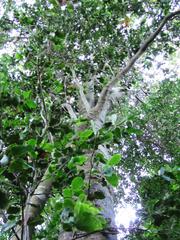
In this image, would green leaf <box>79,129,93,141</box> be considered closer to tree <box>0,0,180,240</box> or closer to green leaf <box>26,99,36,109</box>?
tree <box>0,0,180,240</box>

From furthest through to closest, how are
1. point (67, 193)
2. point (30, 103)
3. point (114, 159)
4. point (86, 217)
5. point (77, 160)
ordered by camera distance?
point (30, 103) → point (77, 160) → point (114, 159) → point (67, 193) → point (86, 217)

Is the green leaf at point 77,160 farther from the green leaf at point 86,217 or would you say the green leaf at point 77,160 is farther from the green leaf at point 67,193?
the green leaf at point 86,217

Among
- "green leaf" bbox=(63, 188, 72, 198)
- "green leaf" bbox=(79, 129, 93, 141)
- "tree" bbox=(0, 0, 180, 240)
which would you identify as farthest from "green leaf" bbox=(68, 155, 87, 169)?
"green leaf" bbox=(63, 188, 72, 198)

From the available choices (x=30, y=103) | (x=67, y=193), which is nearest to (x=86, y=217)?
(x=67, y=193)

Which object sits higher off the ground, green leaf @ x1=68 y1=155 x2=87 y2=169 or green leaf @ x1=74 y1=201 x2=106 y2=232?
green leaf @ x1=68 y1=155 x2=87 y2=169

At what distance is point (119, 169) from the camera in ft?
25.9

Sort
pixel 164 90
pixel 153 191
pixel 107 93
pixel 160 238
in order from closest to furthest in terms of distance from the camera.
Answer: pixel 160 238 < pixel 107 93 < pixel 153 191 < pixel 164 90

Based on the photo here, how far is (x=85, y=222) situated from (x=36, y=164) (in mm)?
655

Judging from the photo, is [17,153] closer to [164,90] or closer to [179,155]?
[179,155]

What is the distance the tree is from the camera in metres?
1.28

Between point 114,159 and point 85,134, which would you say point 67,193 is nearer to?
point 114,159

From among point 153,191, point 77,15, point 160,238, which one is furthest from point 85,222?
point 77,15

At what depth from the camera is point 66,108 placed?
4621 millimetres

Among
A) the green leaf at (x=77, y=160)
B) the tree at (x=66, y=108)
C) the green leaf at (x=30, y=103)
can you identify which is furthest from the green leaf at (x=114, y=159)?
the green leaf at (x=30, y=103)
